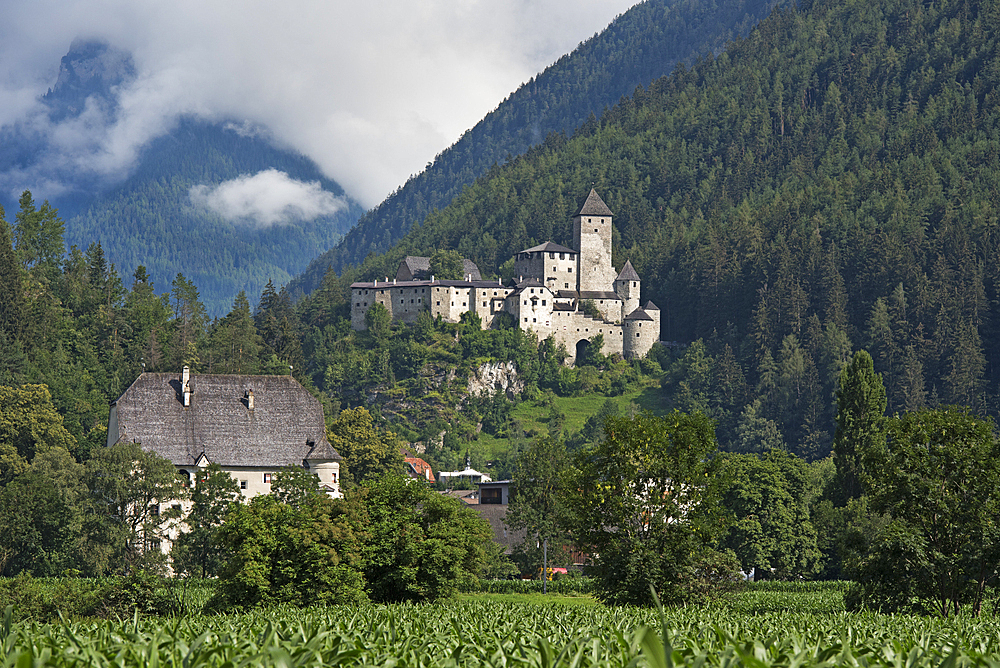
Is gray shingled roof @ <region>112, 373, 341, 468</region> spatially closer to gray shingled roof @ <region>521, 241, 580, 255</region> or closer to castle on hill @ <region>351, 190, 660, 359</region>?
castle on hill @ <region>351, 190, 660, 359</region>

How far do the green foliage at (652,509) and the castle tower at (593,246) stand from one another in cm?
12875

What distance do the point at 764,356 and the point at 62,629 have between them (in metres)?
158

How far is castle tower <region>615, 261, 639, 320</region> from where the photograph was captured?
178m

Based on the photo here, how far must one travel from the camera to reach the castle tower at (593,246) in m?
181

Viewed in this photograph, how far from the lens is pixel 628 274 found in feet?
590

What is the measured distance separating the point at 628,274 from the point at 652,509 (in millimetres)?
131231

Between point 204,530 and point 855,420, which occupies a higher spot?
point 855,420

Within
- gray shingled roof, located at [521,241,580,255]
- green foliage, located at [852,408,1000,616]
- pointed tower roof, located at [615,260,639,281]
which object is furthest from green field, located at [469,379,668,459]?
green foliage, located at [852,408,1000,616]

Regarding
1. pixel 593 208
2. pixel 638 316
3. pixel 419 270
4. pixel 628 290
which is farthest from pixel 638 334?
pixel 419 270

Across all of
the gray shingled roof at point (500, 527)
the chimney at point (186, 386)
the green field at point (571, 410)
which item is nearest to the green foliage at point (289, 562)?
the gray shingled roof at point (500, 527)

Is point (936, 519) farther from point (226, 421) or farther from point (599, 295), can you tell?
point (599, 295)

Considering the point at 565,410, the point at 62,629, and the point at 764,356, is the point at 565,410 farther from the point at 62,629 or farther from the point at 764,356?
the point at 62,629

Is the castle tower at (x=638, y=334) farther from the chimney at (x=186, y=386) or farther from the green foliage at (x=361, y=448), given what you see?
the chimney at (x=186, y=386)

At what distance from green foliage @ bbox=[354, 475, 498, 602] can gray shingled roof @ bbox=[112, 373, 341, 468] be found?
149ft
